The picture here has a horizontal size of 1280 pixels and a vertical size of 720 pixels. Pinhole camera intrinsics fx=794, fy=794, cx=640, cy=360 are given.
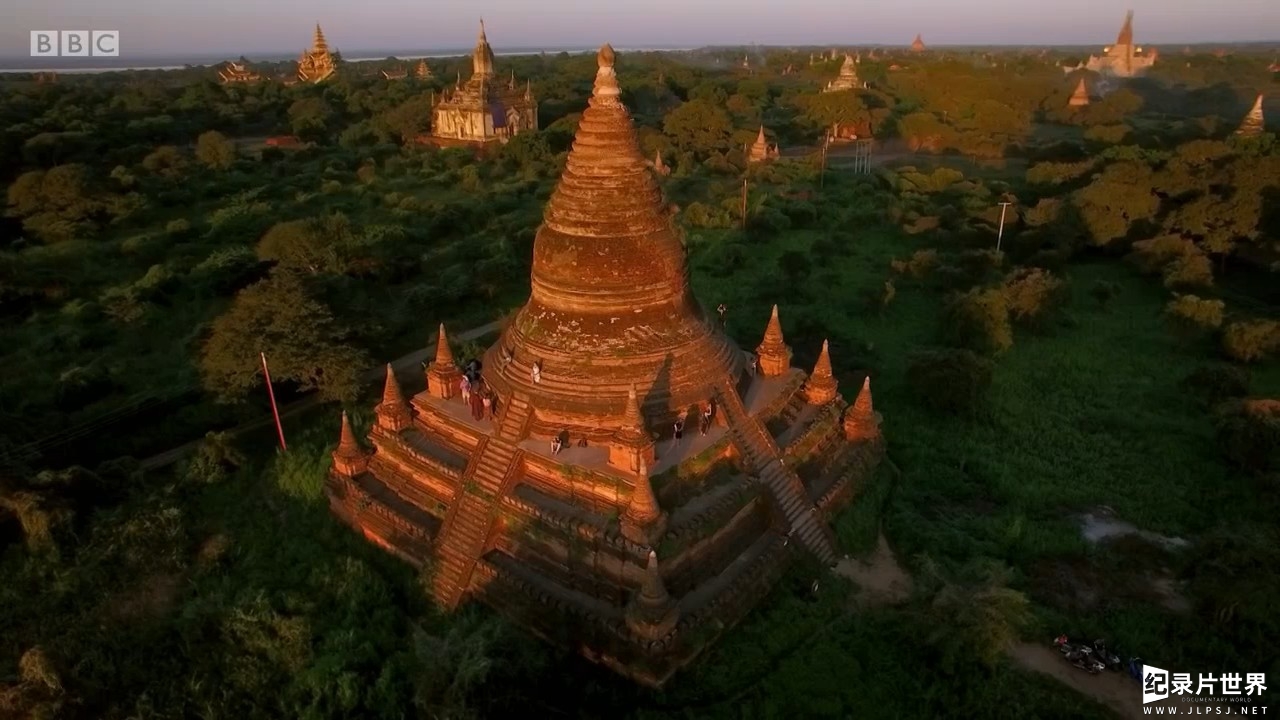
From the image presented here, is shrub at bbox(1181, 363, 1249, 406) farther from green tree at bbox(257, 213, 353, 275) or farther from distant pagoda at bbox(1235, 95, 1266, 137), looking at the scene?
distant pagoda at bbox(1235, 95, 1266, 137)

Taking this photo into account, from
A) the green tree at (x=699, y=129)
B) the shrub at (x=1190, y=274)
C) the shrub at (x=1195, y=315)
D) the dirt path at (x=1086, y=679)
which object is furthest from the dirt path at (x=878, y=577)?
the green tree at (x=699, y=129)

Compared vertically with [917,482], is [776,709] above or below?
below

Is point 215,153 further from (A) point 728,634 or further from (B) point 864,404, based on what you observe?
(A) point 728,634

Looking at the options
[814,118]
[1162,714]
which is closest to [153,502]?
[1162,714]

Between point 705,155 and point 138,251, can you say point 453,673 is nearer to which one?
point 138,251

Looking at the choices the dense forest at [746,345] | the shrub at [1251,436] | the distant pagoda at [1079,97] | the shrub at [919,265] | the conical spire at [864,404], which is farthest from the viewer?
the distant pagoda at [1079,97]

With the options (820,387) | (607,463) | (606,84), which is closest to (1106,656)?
(820,387)

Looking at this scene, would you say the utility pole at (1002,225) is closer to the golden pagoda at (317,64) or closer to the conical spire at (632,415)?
the conical spire at (632,415)
